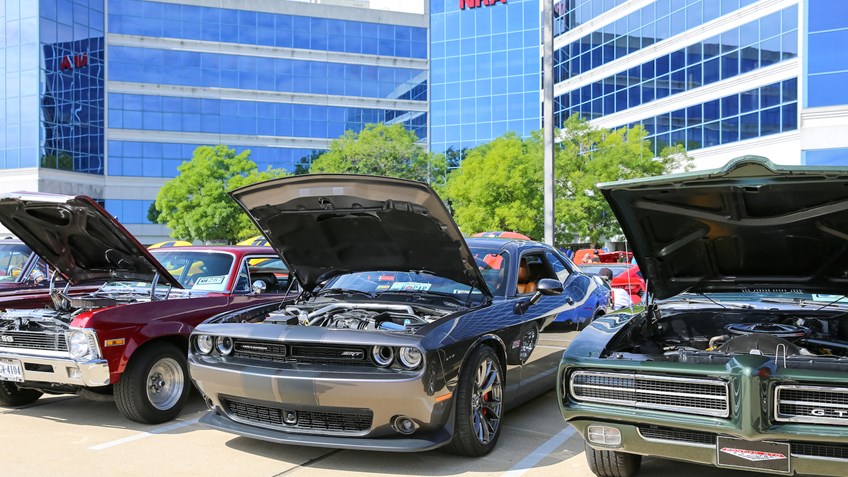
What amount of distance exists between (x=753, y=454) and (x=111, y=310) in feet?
15.2

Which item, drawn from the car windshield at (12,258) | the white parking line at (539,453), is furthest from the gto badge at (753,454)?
the car windshield at (12,258)

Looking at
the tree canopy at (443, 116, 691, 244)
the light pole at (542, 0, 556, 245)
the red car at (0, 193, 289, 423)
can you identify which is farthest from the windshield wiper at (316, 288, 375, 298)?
the tree canopy at (443, 116, 691, 244)

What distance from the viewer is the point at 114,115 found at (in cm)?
4969

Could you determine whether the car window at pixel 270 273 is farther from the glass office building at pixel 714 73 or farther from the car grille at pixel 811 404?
the glass office building at pixel 714 73

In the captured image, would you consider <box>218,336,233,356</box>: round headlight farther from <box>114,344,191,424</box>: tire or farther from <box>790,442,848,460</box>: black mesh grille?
<box>790,442,848,460</box>: black mesh grille

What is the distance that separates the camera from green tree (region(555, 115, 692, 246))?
28984 millimetres

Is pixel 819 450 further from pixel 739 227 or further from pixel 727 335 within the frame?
pixel 739 227

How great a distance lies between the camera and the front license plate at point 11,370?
18.5ft

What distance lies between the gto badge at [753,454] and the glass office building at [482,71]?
44140 millimetres

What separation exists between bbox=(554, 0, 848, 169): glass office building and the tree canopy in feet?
8.35

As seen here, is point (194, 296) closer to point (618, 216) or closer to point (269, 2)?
point (618, 216)

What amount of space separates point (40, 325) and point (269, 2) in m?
51.7

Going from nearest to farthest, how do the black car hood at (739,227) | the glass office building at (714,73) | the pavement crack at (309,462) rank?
the black car hood at (739,227) → the pavement crack at (309,462) → the glass office building at (714,73)

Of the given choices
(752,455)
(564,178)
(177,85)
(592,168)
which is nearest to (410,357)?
(752,455)
